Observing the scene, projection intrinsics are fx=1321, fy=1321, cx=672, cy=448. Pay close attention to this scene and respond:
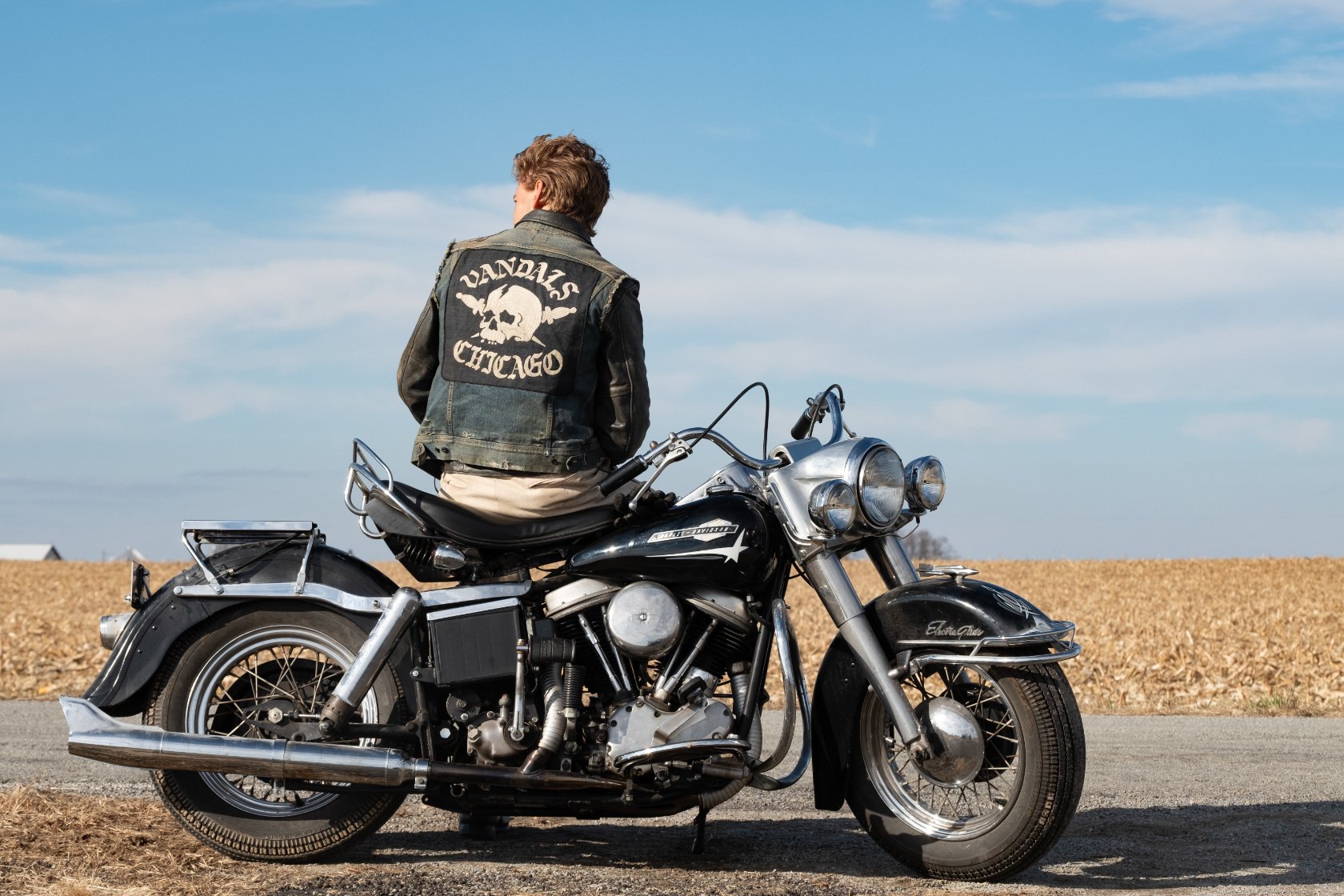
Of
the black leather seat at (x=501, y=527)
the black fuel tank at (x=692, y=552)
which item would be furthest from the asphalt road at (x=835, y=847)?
the black leather seat at (x=501, y=527)

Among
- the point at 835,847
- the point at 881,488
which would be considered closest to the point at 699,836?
the point at 835,847

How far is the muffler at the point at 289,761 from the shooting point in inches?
179

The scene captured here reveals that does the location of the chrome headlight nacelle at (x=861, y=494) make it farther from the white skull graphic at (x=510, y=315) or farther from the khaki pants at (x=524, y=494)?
the white skull graphic at (x=510, y=315)

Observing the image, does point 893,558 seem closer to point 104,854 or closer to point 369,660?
point 369,660

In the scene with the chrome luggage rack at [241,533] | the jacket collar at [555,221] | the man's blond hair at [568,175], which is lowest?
the chrome luggage rack at [241,533]

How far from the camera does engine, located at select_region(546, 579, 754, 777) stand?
14.9 ft

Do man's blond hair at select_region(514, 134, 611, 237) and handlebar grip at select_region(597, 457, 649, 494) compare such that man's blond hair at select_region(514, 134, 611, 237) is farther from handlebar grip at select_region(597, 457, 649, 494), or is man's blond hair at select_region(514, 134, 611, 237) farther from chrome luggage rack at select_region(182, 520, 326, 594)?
chrome luggage rack at select_region(182, 520, 326, 594)

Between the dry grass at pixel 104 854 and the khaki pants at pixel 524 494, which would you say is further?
the khaki pants at pixel 524 494

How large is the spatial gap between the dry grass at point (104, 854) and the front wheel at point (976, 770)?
82.3 inches

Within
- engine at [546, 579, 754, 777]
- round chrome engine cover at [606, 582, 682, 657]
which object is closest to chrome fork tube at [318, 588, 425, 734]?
engine at [546, 579, 754, 777]

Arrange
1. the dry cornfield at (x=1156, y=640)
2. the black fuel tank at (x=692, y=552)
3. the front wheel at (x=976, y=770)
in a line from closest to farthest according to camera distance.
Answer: the front wheel at (x=976, y=770)
the black fuel tank at (x=692, y=552)
the dry cornfield at (x=1156, y=640)

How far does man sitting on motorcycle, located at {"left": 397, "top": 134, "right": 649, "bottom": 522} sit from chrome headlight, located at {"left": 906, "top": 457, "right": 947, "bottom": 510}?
39.9 inches

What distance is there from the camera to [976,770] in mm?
4520

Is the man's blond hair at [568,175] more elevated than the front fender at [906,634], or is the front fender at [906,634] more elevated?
the man's blond hair at [568,175]
